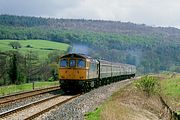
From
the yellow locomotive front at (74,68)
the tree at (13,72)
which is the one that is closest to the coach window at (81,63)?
the yellow locomotive front at (74,68)

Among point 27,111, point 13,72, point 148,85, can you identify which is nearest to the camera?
point 27,111

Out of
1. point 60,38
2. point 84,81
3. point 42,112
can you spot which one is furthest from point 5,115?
point 60,38

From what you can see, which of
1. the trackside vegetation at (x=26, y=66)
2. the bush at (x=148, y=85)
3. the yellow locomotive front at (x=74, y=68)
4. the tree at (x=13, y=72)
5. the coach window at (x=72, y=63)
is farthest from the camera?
the trackside vegetation at (x=26, y=66)

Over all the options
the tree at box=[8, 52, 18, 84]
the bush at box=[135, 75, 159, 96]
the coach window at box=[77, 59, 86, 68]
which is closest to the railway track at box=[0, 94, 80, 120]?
the coach window at box=[77, 59, 86, 68]

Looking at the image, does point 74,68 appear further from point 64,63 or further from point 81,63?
point 64,63

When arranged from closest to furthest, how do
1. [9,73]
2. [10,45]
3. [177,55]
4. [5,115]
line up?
[5,115], [9,73], [10,45], [177,55]

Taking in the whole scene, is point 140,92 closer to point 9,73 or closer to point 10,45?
point 9,73

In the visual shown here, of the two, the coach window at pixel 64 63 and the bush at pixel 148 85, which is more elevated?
the coach window at pixel 64 63

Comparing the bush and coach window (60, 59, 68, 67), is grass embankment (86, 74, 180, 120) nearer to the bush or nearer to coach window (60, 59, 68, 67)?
the bush

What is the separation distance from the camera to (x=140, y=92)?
104ft

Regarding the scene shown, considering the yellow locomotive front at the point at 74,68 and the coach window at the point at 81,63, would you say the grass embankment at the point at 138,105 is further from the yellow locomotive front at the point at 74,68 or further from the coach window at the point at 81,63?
the coach window at the point at 81,63

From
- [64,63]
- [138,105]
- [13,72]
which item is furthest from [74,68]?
[13,72]

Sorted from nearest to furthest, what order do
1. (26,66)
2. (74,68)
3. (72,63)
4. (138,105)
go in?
(138,105)
(74,68)
(72,63)
(26,66)

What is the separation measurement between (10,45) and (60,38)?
1921 inches
